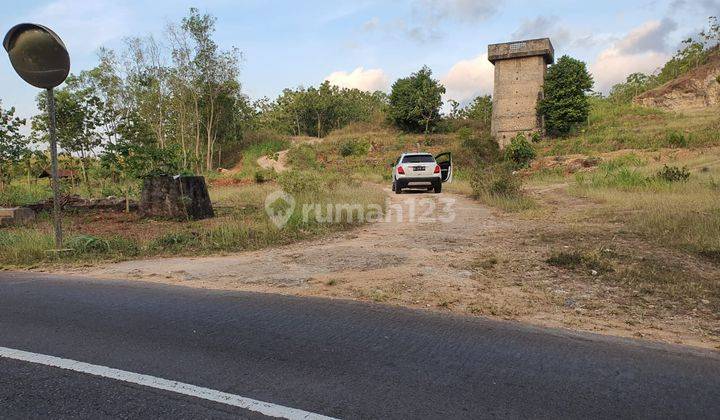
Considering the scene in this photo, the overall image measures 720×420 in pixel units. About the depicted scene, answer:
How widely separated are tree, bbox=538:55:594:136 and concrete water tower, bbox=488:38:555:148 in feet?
2.11

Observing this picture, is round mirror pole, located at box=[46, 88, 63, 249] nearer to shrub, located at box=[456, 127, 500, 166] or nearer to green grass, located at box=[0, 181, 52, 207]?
green grass, located at box=[0, 181, 52, 207]

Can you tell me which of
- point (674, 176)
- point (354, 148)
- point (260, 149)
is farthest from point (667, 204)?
point (260, 149)

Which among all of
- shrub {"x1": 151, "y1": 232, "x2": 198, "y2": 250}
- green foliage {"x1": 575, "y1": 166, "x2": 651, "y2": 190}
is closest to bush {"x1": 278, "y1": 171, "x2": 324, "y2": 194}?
shrub {"x1": 151, "y1": 232, "x2": 198, "y2": 250}

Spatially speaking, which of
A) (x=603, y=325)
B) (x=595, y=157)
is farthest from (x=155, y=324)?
(x=595, y=157)

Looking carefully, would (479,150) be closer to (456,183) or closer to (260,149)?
(456,183)

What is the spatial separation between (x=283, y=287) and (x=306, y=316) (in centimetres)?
142

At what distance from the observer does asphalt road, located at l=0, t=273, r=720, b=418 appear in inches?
114

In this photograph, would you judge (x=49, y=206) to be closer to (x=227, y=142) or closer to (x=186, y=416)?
(x=186, y=416)

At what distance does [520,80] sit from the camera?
34.8 meters

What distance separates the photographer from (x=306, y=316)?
15.5ft

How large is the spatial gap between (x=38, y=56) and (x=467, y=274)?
7389 mm

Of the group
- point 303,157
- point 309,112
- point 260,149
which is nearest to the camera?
point 303,157

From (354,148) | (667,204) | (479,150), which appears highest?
(354,148)

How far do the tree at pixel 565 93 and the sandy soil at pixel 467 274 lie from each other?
25.7m
